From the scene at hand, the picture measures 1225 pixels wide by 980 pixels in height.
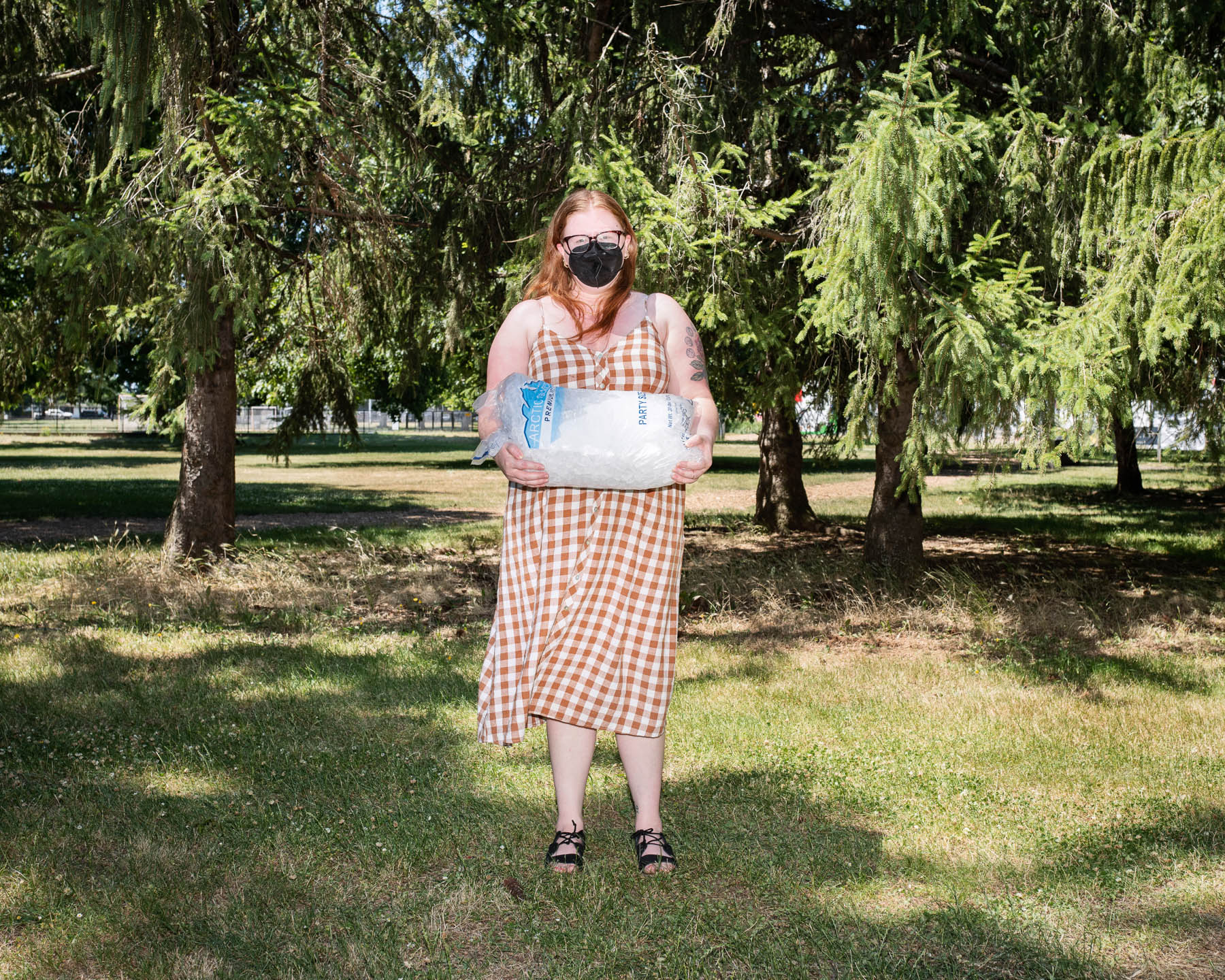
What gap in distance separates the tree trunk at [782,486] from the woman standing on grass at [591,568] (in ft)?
34.3

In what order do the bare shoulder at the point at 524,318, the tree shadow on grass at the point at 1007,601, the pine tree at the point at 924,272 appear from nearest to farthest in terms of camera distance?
the bare shoulder at the point at 524,318
the pine tree at the point at 924,272
the tree shadow on grass at the point at 1007,601

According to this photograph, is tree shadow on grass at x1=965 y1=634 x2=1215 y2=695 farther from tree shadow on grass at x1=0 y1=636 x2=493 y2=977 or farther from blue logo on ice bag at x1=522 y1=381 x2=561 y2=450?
blue logo on ice bag at x1=522 y1=381 x2=561 y2=450

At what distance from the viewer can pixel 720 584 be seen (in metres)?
8.82

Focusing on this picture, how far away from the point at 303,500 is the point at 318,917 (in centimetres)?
1630

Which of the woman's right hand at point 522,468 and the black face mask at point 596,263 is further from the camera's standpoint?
the black face mask at point 596,263

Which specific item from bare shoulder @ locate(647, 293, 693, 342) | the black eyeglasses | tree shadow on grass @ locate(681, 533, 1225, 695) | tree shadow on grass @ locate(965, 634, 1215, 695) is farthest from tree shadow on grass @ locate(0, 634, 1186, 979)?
tree shadow on grass @ locate(681, 533, 1225, 695)

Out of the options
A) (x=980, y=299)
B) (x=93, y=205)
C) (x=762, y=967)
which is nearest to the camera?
(x=762, y=967)

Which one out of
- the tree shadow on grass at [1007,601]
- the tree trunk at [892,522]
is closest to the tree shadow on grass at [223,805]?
the tree shadow on grass at [1007,601]

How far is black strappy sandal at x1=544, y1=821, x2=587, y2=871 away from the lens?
3.43 m

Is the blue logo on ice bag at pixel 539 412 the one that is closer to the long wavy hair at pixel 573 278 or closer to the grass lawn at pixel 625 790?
the long wavy hair at pixel 573 278

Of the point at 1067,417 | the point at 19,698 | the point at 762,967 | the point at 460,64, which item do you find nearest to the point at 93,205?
the point at 460,64

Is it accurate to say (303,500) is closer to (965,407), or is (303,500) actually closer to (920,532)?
(920,532)

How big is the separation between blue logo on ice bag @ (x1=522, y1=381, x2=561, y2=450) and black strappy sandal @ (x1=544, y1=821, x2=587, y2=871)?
4.17ft

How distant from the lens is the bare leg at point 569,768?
135 inches
